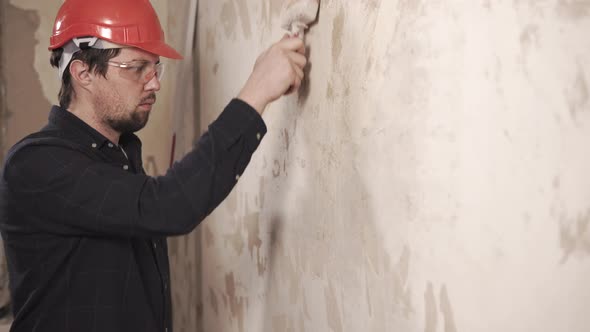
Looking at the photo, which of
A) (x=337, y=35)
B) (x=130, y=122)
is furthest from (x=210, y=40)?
(x=337, y=35)

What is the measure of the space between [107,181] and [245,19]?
721mm

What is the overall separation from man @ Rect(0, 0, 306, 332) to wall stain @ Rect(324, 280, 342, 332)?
314 millimetres

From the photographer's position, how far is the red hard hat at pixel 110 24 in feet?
4.43

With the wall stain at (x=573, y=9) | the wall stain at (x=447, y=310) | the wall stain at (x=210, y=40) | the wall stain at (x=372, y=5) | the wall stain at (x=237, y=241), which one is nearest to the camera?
the wall stain at (x=573, y=9)

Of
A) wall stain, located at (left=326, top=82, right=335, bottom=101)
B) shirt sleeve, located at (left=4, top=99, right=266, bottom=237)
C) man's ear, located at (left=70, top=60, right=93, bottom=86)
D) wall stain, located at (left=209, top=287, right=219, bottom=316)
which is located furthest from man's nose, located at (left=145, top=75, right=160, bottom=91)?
wall stain, located at (left=209, top=287, right=219, bottom=316)

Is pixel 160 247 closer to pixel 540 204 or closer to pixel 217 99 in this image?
pixel 217 99

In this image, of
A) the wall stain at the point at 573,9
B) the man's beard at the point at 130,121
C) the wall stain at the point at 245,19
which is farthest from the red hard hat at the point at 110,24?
the wall stain at the point at 573,9

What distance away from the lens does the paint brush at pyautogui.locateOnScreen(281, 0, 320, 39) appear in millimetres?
1215

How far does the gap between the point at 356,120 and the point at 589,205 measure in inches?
18.7

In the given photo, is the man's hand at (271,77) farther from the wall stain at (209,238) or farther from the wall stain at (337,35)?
the wall stain at (209,238)

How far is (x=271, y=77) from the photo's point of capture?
1.16 meters

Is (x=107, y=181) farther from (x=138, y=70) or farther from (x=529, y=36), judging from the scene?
(x=529, y=36)

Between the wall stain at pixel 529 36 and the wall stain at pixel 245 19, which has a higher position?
the wall stain at pixel 245 19

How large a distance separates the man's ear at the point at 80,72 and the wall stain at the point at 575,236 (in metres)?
1.07
